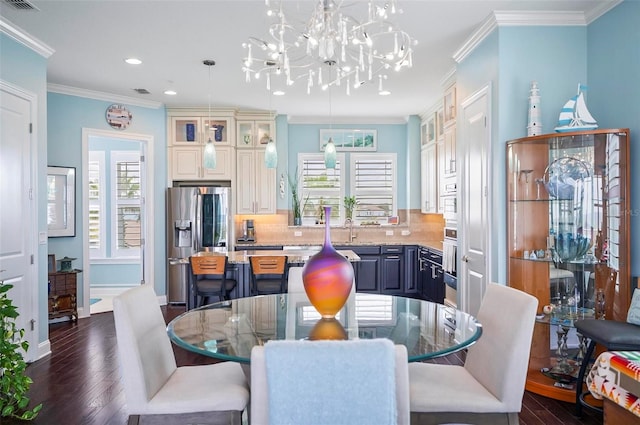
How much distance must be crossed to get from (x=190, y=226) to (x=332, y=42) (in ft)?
14.5

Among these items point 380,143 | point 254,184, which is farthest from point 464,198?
point 254,184

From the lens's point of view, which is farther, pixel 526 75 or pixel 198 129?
pixel 198 129

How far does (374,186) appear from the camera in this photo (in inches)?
281

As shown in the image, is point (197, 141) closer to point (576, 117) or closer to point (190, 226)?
point (190, 226)

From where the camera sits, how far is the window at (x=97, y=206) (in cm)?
709

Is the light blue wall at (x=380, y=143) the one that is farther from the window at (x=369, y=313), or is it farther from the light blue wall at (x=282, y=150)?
the window at (x=369, y=313)

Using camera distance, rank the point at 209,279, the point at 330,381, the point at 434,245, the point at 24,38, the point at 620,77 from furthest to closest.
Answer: the point at 434,245 → the point at 209,279 → the point at 24,38 → the point at 620,77 → the point at 330,381

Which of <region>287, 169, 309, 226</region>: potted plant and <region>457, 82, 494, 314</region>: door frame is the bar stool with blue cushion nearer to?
<region>457, 82, 494, 314</region>: door frame

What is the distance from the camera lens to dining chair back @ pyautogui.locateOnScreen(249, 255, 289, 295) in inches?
155

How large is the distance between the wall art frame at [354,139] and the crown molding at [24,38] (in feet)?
13.1

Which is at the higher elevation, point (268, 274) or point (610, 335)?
point (268, 274)

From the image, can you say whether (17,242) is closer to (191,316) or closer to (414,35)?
(191,316)

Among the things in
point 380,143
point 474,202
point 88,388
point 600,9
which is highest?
point 600,9

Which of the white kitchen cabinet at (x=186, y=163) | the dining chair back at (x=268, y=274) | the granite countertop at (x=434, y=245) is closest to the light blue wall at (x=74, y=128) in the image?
the white kitchen cabinet at (x=186, y=163)
